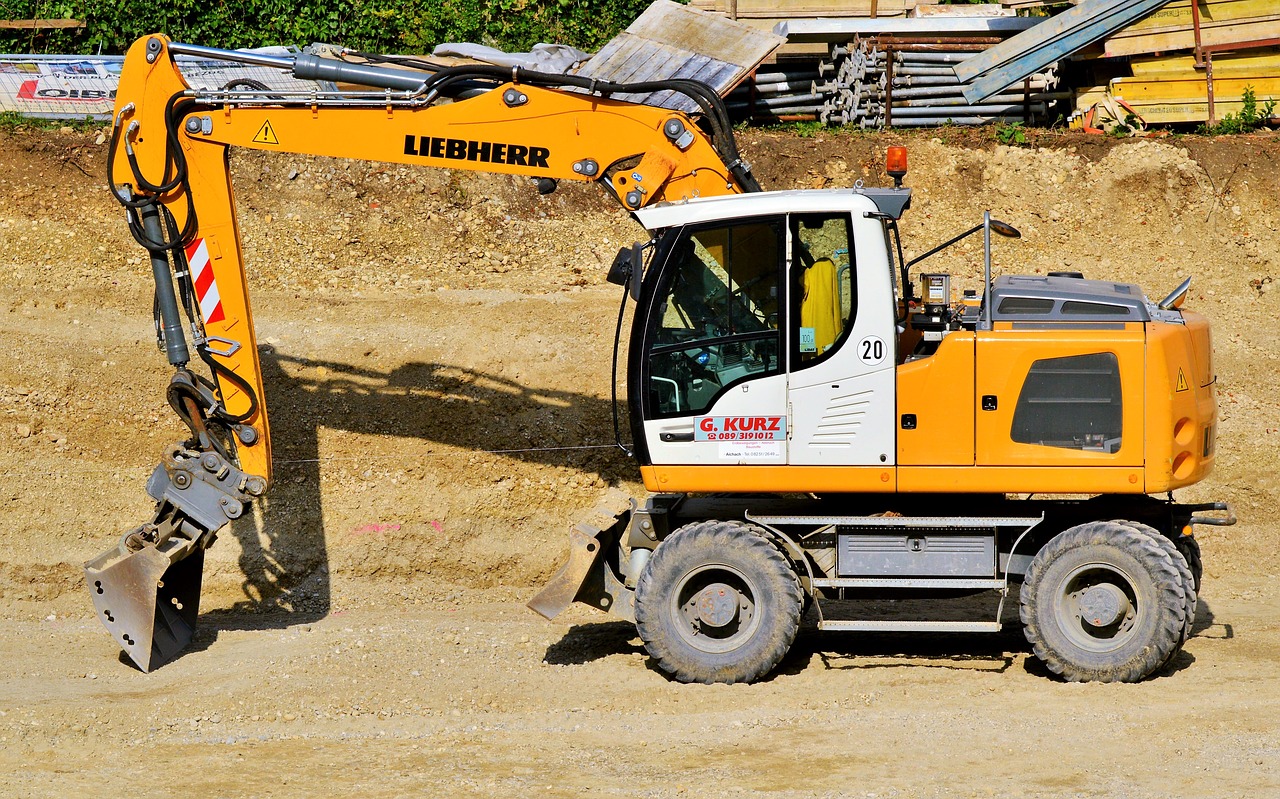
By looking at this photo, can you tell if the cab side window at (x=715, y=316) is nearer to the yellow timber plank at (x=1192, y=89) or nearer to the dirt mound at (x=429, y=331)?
the dirt mound at (x=429, y=331)

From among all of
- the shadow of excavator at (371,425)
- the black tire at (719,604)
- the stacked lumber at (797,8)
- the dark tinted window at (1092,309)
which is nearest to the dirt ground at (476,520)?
the shadow of excavator at (371,425)

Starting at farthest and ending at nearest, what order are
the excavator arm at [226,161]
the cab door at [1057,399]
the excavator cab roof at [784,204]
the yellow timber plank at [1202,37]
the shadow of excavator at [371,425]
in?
the yellow timber plank at [1202,37] → the shadow of excavator at [371,425] → the excavator arm at [226,161] → the excavator cab roof at [784,204] → the cab door at [1057,399]

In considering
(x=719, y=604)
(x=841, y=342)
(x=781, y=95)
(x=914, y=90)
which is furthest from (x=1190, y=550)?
(x=781, y=95)

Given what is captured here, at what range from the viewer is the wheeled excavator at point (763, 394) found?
7.89 metres

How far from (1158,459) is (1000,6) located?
10.4 meters

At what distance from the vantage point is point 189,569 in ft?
30.0

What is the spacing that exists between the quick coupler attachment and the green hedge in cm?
1125

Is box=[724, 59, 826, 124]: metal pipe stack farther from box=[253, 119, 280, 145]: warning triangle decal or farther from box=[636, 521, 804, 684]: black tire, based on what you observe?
box=[636, 521, 804, 684]: black tire

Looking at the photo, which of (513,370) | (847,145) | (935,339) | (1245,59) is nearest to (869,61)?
(847,145)

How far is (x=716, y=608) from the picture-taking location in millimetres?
8211

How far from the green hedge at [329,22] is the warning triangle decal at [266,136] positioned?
10493 millimetres

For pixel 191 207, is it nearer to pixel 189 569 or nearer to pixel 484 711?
pixel 189 569

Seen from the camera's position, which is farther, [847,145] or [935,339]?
[847,145]

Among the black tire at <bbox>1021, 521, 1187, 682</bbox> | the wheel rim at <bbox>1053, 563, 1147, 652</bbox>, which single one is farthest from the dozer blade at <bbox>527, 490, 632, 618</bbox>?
the wheel rim at <bbox>1053, 563, 1147, 652</bbox>
